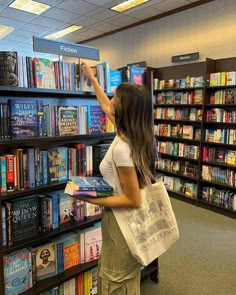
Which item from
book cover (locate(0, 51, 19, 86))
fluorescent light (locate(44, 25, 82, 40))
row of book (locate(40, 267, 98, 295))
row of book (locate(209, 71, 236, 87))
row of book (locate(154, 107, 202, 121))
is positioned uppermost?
fluorescent light (locate(44, 25, 82, 40))

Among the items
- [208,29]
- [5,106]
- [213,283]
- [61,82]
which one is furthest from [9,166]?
[208,29]

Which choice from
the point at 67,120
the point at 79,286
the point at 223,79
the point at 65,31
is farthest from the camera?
the point at 65,31

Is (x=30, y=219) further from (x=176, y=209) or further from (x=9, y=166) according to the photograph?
(x=176, y=209)

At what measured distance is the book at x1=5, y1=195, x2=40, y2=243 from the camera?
1603mm

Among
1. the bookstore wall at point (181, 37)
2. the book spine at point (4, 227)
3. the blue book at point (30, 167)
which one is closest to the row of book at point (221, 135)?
the bookstore wall at point (181, 37)

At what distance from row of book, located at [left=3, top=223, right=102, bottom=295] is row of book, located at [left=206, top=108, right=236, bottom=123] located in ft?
8.98

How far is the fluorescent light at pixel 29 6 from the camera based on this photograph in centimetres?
469

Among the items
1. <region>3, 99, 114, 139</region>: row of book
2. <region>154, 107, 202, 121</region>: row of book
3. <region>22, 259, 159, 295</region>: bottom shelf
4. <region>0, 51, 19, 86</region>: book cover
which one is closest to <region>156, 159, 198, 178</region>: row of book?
<region>154, 107, 202, 121</region>: row of book

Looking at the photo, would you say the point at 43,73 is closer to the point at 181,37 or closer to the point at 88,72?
the point at 88,72

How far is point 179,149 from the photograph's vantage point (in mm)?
4629

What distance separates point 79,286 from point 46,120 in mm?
1255

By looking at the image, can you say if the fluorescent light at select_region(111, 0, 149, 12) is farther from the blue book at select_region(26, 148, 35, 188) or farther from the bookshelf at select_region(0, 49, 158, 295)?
the blue book at select_region(26, 148, 35, 188)

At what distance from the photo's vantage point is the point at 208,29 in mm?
4469

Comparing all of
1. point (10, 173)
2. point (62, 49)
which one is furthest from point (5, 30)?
point (10, 173)
